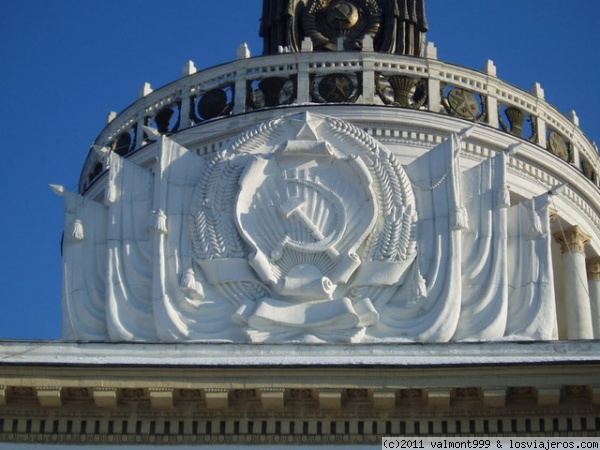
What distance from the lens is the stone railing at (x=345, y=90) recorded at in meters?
30.6

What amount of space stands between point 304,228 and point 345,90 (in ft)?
10.4

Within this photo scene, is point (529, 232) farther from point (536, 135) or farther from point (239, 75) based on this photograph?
point (239, 75)

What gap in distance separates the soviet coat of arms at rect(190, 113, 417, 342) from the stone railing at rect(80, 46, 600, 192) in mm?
1682

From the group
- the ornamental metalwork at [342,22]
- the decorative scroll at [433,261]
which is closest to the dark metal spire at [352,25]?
the ornamental metalwork at [342,22]

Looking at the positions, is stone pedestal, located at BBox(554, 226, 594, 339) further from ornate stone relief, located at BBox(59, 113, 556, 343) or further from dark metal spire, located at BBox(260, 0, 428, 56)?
dark metal spire, located at BBox(260, 0, 428, 56)

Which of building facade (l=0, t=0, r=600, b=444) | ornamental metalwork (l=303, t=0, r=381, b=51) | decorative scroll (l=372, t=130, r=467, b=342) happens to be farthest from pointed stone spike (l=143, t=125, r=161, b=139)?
ornamental metalwork (l=303, t=0, r=381, b=51)

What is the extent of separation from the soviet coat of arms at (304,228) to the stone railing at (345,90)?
1682mm

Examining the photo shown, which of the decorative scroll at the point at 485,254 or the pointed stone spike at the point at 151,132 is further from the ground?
the pointed stone spike at the point at 151,132

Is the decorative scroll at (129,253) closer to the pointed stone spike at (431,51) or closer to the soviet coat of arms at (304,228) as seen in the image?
the soviet coat of arms at (304,228)

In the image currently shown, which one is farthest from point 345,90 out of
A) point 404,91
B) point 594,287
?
point 594,287

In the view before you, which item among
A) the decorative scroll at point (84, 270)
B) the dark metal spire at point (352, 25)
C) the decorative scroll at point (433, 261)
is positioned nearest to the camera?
the decorative scroll at point (433, 261)

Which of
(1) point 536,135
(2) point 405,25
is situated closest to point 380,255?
(1) point 536,135

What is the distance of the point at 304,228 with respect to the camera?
28.2 metres

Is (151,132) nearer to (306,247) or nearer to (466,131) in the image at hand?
(306,247)
